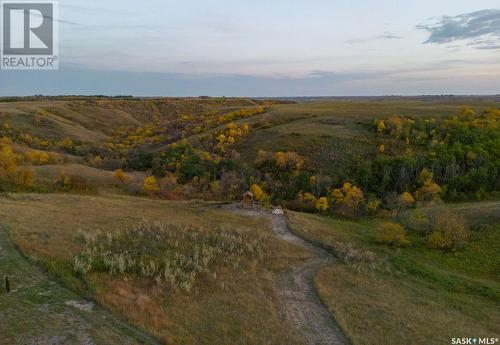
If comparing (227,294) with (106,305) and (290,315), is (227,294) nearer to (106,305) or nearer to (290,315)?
(290,315)

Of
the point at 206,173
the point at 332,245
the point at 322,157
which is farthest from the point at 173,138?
the point at 332,245

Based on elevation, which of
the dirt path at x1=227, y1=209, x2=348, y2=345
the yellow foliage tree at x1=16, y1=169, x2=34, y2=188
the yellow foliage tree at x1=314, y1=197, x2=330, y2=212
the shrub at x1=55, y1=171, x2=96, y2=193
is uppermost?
the yellow foliage tree at x1=16, y1=169, x2=34, y2=188

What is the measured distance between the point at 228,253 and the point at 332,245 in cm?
801

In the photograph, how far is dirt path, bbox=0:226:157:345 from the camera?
39.6ft

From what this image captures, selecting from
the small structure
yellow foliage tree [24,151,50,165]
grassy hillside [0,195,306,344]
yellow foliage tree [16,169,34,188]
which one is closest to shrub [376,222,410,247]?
grassy hillside [0,195,306,344]

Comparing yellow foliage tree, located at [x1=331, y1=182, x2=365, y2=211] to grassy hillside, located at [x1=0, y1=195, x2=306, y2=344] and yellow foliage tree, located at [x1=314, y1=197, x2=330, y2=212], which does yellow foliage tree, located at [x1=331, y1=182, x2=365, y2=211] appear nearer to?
yellow foliage tree, located at [x1=314, y1=197, x2=330, y2=212]

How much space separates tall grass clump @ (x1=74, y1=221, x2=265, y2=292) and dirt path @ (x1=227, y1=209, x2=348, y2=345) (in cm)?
260

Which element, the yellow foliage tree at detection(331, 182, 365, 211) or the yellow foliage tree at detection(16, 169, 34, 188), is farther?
the yellow foliage tree at detection(331, 182, 365, 211)

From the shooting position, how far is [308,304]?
18.2m

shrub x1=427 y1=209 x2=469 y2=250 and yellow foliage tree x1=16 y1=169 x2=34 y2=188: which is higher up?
yellow foliage tree x1=16 y1=169 x2=34 y2=188

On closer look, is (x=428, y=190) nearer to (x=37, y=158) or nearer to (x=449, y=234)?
(x=449, y=234)

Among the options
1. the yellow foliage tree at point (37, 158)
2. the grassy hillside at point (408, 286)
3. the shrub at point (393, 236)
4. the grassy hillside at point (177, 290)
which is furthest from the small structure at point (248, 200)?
the yellow foliage tree at point (37, 158)

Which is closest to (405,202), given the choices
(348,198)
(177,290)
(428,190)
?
(348,198)

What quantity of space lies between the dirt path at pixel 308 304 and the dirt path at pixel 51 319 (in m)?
6.01
